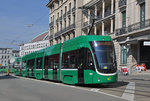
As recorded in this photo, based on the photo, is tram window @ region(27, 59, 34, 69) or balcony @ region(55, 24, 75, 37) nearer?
tram window @ region(27, 59, 34, 69)

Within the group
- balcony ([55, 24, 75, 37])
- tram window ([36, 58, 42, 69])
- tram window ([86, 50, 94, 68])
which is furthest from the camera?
balcony ([55, 24, 75, 37])

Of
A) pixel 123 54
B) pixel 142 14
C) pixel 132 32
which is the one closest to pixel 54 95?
pixel 132 32

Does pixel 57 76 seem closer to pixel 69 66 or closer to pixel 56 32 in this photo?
pixel 69 66

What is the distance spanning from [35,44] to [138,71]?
69402 millimetres

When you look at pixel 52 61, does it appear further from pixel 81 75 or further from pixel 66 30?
pixel 66 30

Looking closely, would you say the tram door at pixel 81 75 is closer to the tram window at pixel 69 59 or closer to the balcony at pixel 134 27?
the tram window at pixel 69 59

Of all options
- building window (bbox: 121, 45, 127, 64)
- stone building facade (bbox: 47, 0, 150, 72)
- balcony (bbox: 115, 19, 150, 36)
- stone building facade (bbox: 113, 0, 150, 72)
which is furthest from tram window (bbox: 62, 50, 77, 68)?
building window (bbox: 121, 45, 127, 64)

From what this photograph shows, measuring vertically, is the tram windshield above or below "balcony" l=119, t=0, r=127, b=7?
below

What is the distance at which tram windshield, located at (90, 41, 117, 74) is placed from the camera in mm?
13742

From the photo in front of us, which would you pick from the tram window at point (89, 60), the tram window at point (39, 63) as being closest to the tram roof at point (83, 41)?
the tram window at point (89, 60)

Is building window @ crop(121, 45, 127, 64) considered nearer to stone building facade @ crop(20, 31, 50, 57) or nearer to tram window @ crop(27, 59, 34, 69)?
tram window @ crop(27, 59, 34, 69)

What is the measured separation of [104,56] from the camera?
13953 millimetres

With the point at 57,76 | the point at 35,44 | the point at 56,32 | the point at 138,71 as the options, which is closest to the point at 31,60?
the point at 57,76

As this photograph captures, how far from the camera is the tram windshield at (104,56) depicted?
45.1 ft
